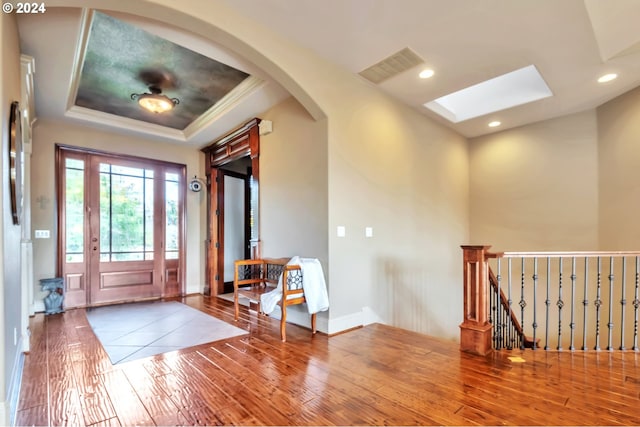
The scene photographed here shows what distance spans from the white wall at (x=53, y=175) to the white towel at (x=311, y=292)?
3073mm

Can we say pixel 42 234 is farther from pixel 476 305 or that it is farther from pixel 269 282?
pixel 476 305

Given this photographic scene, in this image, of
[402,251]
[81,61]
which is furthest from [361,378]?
[81,61]

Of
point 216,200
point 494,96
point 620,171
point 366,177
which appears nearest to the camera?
point 366,177

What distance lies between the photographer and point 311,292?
3.07 m

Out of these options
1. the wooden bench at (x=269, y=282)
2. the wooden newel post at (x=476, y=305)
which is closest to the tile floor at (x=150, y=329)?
the wooden bench at (x=269, y=282)

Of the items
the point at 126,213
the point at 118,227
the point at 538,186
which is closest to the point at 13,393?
the point at 118,227

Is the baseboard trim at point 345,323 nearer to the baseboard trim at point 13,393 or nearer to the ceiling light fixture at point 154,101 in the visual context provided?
the baseboard trim at point 13,393

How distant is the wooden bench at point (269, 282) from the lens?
9.77 ft

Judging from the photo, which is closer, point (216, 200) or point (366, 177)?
point (366, 177)

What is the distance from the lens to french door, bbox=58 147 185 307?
4.46 metres

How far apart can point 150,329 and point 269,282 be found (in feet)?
4.70

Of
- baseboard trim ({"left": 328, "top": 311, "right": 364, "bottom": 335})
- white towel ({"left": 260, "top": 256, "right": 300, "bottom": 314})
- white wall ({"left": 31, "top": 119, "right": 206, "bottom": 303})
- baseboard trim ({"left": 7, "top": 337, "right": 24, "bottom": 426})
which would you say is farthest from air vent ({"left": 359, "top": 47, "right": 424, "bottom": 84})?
baseboard trim ({"left": 7, "top": 337, "right": 24, "bottom": 426})

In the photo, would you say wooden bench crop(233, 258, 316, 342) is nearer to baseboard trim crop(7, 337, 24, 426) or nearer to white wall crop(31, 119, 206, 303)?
white wall crop(31, 119, 206, 303)

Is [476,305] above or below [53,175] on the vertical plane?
below
